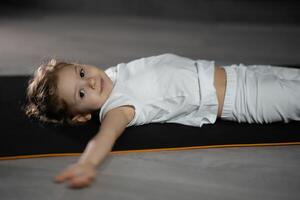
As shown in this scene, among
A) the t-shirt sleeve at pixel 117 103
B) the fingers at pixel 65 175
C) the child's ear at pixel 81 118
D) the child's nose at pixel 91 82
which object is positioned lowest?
the child's ear at pixel 81 118

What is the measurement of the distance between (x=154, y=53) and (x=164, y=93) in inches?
45.7

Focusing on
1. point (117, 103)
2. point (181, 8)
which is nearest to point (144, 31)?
point (181, 8)

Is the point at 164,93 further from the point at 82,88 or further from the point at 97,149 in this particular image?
the point at 97,149

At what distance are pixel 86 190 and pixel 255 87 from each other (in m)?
0.74

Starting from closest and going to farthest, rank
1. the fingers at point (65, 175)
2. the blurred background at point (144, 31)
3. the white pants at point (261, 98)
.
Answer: the fingers at point (65, 175) → the white pants at point (261, 98) → the blurred background at point (144, 31)

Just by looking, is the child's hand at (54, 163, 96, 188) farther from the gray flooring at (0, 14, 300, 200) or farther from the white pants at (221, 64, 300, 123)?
the white pants at (221, 64, 300, 123)

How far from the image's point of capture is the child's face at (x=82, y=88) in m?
1.61

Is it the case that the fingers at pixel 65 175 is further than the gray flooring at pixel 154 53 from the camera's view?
No

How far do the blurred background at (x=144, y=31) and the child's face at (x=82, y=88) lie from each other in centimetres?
89

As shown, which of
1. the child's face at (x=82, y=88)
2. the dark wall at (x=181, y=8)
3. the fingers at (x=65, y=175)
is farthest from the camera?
the dark wall at (x=181, y=8)

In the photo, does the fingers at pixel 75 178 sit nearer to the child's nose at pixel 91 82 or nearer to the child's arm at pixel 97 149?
the child's arm at pixel 97 149

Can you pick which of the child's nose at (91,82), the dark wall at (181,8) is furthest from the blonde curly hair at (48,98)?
the dark wall at (181,8)

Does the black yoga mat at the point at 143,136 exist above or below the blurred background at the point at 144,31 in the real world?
below

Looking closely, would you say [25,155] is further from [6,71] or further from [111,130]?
[6,71]
